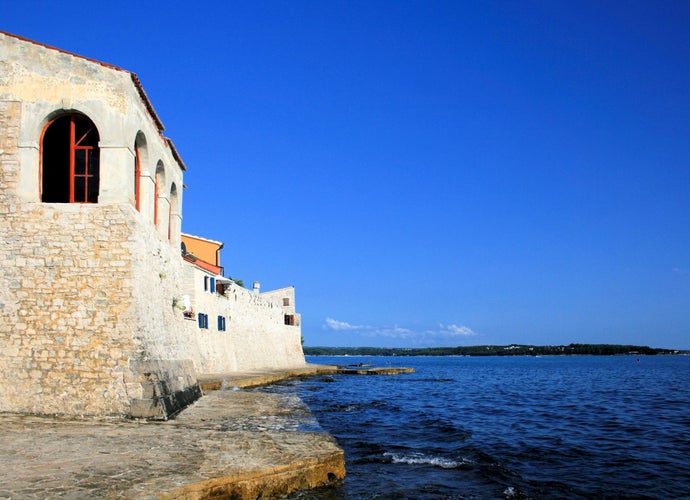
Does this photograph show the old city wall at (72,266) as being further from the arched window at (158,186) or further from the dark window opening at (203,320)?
the dark window opening at (203,320)

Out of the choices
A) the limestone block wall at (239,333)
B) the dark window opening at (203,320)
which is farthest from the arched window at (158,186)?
the dark window opening at (203,320)

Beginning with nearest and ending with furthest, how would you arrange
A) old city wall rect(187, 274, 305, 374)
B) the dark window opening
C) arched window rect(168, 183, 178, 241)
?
1. arched window rect(168, 183, 178, 241)
2. the dark window opening
3. old city wall rect(187, 274, 305, 374)

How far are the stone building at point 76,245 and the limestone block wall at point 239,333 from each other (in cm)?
1265

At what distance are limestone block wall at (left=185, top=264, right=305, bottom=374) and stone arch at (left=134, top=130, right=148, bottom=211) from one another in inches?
471

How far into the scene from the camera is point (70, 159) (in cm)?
1174

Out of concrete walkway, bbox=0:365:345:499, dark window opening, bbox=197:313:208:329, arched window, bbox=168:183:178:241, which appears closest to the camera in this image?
concrete walkway, bbox=0:365:345:499

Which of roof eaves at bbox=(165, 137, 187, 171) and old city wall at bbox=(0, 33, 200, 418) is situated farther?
roof eaves at bbox=(165, 137, 187, 171)

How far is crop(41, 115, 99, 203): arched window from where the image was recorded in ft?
38.4

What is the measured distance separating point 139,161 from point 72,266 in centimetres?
312

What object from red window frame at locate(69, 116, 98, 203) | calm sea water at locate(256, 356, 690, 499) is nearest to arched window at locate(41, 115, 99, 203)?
red window frame at locate(69, 116, 98, 203)

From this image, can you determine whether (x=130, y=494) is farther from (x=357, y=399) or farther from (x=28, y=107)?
(x=357, y=399)

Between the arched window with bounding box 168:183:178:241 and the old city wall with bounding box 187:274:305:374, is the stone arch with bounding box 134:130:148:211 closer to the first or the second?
the arched window with bounding box 168:183:178:241

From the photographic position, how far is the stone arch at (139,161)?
12.7m

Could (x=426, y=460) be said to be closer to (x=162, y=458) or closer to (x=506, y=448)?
(x=506, y=448)
